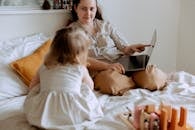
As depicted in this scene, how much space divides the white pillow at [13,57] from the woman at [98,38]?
33cm

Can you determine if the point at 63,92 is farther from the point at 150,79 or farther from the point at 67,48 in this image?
the point at 150,79

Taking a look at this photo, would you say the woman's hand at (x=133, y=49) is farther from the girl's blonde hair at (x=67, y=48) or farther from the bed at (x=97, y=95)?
the girl's blonde hair at (x=67, y=48)

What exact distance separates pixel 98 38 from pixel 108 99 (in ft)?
2.01

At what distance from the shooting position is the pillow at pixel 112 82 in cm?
206

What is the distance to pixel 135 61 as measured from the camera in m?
2.37

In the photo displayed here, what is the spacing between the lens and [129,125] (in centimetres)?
153

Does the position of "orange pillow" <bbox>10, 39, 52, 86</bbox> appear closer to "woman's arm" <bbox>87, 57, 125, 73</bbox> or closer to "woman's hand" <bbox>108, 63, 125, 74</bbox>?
"woman's arm" <bbox>87, 57, 125, 73</bbox>

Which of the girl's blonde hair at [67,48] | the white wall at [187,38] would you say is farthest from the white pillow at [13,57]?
the white wall at [187,38]

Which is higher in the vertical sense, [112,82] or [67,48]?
[67,48]

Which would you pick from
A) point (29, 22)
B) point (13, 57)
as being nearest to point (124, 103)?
point (13, 57)

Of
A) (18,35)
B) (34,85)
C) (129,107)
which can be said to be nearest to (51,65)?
(34,85)

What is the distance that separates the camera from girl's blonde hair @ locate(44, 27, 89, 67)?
5.30ft

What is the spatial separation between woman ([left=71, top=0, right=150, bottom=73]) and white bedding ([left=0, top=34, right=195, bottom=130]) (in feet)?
1.03

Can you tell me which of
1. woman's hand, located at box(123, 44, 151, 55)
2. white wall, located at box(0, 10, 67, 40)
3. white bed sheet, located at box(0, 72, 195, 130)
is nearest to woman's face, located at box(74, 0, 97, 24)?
white wall, located at box(0, 10, 67, 40)
